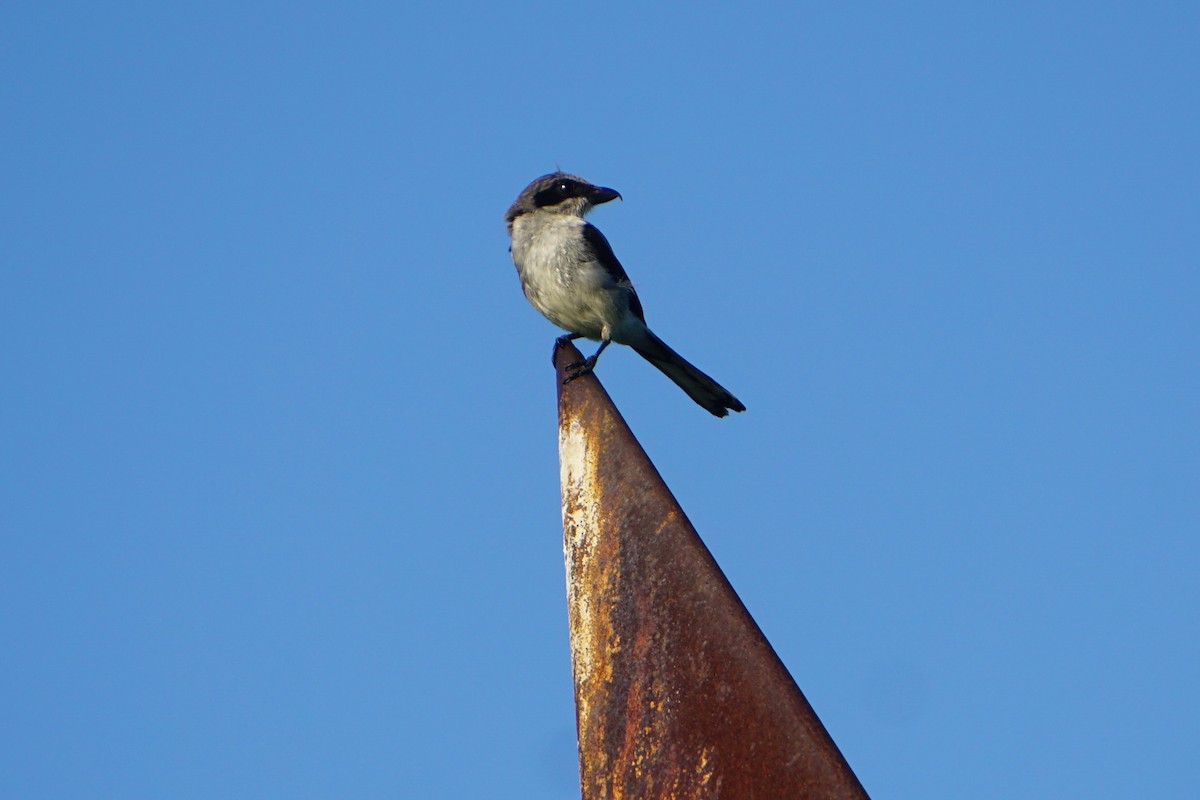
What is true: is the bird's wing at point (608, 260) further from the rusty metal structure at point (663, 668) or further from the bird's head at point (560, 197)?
the rusty metal structure at point (663, 668)

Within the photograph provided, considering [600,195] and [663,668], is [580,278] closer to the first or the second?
[600,195]

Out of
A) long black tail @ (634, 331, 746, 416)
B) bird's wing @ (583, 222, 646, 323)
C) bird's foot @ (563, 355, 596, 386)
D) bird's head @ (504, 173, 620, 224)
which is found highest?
bird's head @ (504, 173, 620, 224)

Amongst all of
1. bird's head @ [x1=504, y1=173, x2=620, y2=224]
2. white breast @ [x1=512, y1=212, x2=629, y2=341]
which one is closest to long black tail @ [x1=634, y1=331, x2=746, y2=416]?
white breast @ [x1=512, y1=212, x2=629, y2=341]

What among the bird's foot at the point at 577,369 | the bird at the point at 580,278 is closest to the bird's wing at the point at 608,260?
the bird at the point at 580,278

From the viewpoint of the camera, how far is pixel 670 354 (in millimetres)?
8141

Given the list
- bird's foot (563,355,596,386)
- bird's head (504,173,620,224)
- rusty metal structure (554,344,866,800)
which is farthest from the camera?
bird's head (504,173,620,224)

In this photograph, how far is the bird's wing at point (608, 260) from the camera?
7.69m

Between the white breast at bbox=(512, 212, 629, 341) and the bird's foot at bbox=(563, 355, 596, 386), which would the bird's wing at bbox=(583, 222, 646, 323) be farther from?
the bird's foot at bbox=(563, 355, 596, 386)

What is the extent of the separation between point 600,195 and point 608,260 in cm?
78

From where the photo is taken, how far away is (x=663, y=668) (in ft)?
8.75

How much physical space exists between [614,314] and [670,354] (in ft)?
2.12

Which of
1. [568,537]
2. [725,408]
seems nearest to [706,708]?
[568,537]

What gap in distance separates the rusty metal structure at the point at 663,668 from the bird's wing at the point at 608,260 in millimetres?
4616

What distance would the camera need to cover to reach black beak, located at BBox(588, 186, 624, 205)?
834 centimetres
